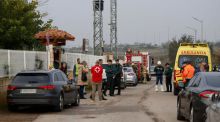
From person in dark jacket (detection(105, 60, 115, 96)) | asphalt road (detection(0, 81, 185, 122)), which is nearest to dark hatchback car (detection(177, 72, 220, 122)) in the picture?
asphalt road (detection(0, 81, 185, 122))

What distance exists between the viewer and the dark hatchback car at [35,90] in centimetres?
1753

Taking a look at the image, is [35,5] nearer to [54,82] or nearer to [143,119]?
[54,82]

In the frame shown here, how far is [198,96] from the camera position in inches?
485

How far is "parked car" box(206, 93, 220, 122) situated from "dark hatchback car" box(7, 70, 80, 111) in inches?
309

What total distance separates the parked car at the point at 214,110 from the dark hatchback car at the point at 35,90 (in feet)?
25.7

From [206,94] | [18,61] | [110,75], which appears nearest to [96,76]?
[18,61]

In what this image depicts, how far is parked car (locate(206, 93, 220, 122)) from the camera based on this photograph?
953cm

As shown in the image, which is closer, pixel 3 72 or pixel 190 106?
pixel 190 106

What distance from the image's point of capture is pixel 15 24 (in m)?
33.3

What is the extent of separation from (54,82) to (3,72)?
436 centimetres

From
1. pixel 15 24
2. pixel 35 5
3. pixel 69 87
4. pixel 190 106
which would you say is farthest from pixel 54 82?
pixel 35 5

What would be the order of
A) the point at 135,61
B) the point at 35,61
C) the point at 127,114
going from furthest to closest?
the point at 135,61
the point at 35,61
the point at 127,114

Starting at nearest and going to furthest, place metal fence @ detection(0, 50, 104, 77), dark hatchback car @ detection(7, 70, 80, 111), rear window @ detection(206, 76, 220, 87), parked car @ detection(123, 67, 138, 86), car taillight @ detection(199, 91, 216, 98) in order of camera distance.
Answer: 1. car taillight @ detection(199, 91, 216, 98)
2. rear window @ detection(206, 76, 220, 87)
3. dark hatchback car @ detection(7, 70, 80, 111)
4. metal fence @ detection(0, 50, 104, 77)
5. parked car @ detection(123, 67, 138, 86)

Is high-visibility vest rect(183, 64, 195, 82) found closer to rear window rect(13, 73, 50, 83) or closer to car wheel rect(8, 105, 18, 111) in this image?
rear window rect(13, 73, 50, 83)
